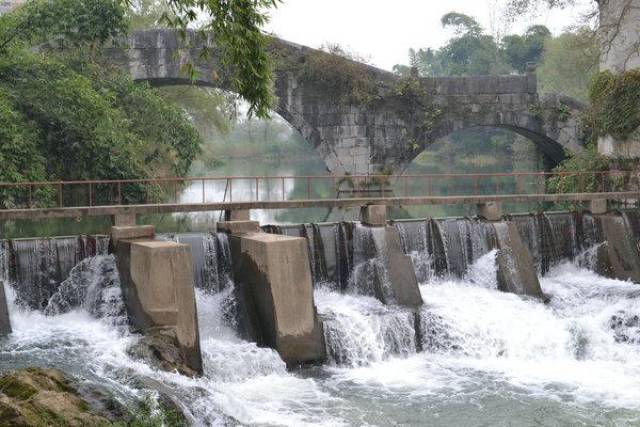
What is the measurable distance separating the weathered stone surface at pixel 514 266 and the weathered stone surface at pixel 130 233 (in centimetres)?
684

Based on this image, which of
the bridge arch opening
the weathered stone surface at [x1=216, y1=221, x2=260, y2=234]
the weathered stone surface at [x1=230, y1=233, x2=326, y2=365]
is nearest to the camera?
the weathered stone surface at [x1=230, y1=233, x2=326, y2=365]

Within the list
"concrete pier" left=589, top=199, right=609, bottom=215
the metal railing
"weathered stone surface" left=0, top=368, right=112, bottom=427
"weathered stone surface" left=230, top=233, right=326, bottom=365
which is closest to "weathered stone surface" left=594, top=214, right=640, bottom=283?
"concrete pier" left=589, top=199, right=609, bottom=215

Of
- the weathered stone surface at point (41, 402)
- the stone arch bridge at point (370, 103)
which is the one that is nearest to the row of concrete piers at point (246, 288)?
the weathered stone surface at point (41, 402)

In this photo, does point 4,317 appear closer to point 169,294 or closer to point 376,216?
point 169,294

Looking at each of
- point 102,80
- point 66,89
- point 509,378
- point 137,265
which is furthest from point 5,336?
point 102,80

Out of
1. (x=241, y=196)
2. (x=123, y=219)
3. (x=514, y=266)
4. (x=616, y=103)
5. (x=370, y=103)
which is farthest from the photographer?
(x=241, y=196)

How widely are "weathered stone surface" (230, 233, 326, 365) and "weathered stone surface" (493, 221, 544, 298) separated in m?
4.86

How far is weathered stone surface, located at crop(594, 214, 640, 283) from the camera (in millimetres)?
17672

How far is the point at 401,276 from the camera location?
14.8 m

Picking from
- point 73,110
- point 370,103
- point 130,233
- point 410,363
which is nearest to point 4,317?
point 130,233

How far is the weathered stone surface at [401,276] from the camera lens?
1472 cm

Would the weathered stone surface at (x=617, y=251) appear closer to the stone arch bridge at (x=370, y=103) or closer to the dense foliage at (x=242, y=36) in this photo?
the stone arch bridge at (x=370, y=103)

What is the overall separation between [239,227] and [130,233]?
193cm

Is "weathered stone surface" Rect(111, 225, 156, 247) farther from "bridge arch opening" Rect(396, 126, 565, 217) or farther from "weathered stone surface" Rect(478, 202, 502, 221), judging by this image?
"bridge arch opening" Rect(396, 126, 565, 217)
